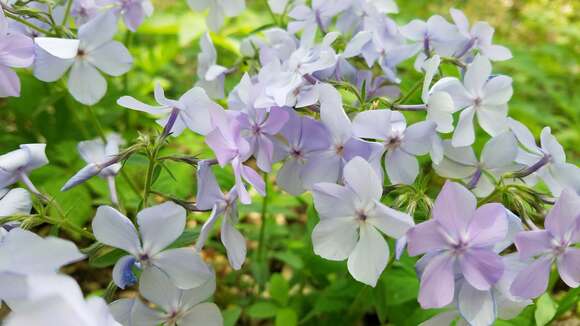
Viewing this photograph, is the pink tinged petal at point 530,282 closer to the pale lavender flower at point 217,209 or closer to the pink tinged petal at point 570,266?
the pink tinged petal at point 570,266

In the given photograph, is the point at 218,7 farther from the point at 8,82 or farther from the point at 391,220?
the point at 391,220

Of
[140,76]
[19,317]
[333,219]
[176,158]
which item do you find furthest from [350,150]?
[140,76]

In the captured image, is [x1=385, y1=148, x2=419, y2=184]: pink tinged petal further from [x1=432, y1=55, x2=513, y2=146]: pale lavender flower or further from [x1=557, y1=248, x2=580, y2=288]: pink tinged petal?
[x1=557, y1=248, x2=580, y2=288]: pink tinged petal

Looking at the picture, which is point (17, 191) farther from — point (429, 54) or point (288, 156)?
point (429, 54)

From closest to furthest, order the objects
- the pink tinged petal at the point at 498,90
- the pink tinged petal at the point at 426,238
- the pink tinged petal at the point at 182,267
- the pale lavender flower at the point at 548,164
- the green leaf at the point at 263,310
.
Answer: the pink tinged petal at the point at 426,238 < the pink tinged petal at the point at 182,267 < the pale lavender flower at the point at 548,164 < the pink tinged petal at the point at 498,90 < the green leaf at the point at 263,310

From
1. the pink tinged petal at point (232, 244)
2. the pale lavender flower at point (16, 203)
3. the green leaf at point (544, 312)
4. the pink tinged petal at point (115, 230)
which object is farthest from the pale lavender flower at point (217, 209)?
the green leaf at point (544, 312)

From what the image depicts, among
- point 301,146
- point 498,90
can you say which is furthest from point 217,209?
point 498,90

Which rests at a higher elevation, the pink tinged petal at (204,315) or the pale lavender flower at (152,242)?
the pale lavender flower at (152,242)
